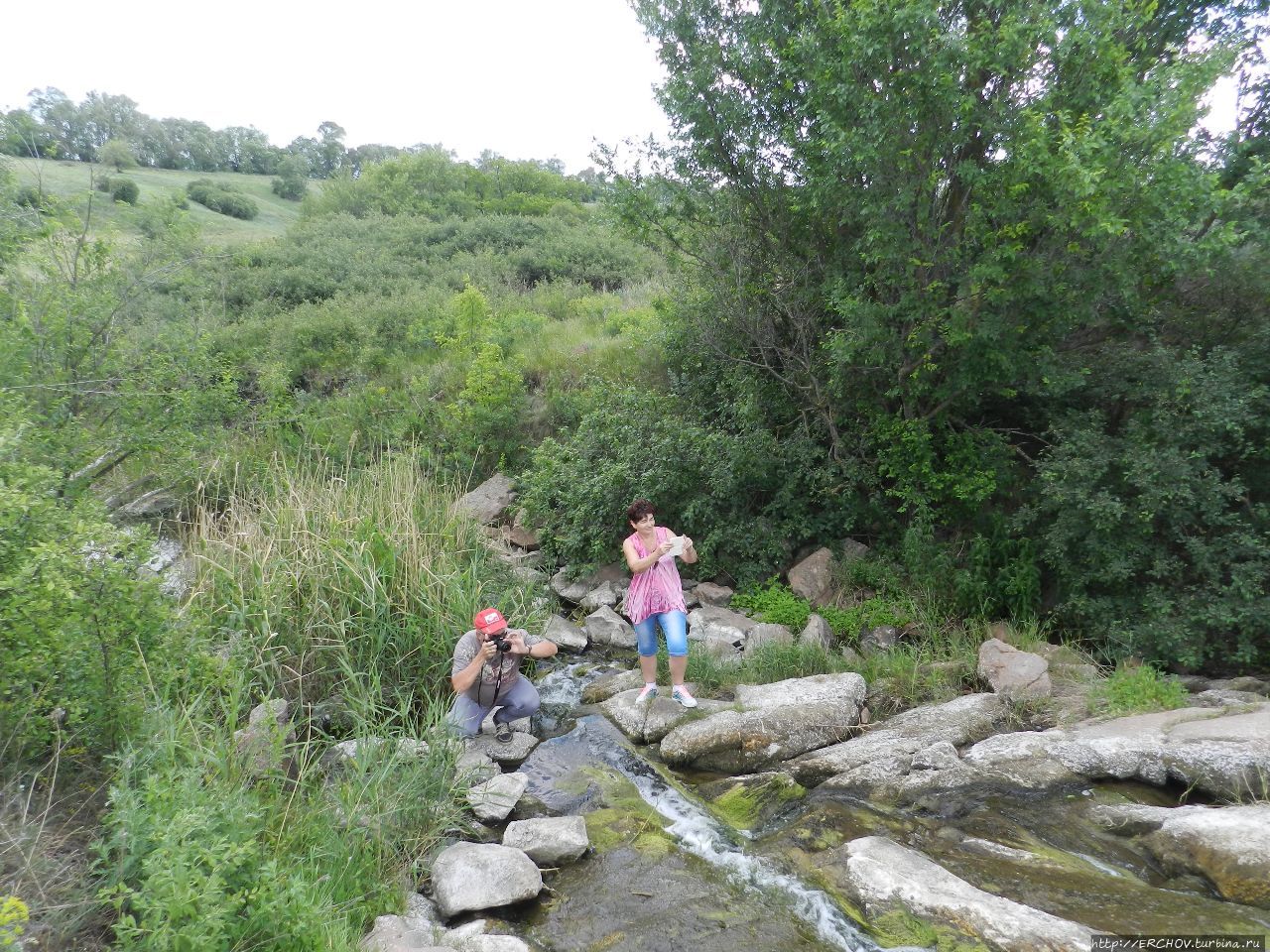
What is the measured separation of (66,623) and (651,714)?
3855mm

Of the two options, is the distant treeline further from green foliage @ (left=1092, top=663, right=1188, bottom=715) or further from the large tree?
green foliage @ (left=1092, top=663, right=1188, bottom=715)

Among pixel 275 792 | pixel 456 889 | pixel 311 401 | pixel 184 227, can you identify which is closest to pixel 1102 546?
pixel 456 889

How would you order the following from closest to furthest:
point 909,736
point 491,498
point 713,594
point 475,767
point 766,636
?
1. point 475,767
2. point 909,736
3. point 766,636
4. point 713,594
5. point 491,498

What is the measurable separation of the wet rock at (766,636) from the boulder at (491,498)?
4.34 meters

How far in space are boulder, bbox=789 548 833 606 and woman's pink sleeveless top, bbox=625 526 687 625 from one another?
2564 millimetres

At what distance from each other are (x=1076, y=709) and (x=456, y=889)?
4.44 meters

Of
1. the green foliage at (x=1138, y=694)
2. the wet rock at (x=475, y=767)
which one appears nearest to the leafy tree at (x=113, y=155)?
the wet rock at (x=475, y=767)

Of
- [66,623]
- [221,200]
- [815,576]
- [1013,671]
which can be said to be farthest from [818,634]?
[221,200]

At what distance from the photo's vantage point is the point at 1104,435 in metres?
6.80

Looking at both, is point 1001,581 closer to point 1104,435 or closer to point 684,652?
point 1104,435

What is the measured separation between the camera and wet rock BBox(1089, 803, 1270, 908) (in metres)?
3.58

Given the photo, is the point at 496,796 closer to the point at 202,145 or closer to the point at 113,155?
the point at 113,155

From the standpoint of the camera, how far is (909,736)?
5.32 meters

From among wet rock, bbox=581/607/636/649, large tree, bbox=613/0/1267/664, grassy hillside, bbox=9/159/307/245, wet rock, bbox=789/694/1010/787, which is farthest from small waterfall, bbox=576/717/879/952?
grassy hillside, bbox=9/159/307/245
